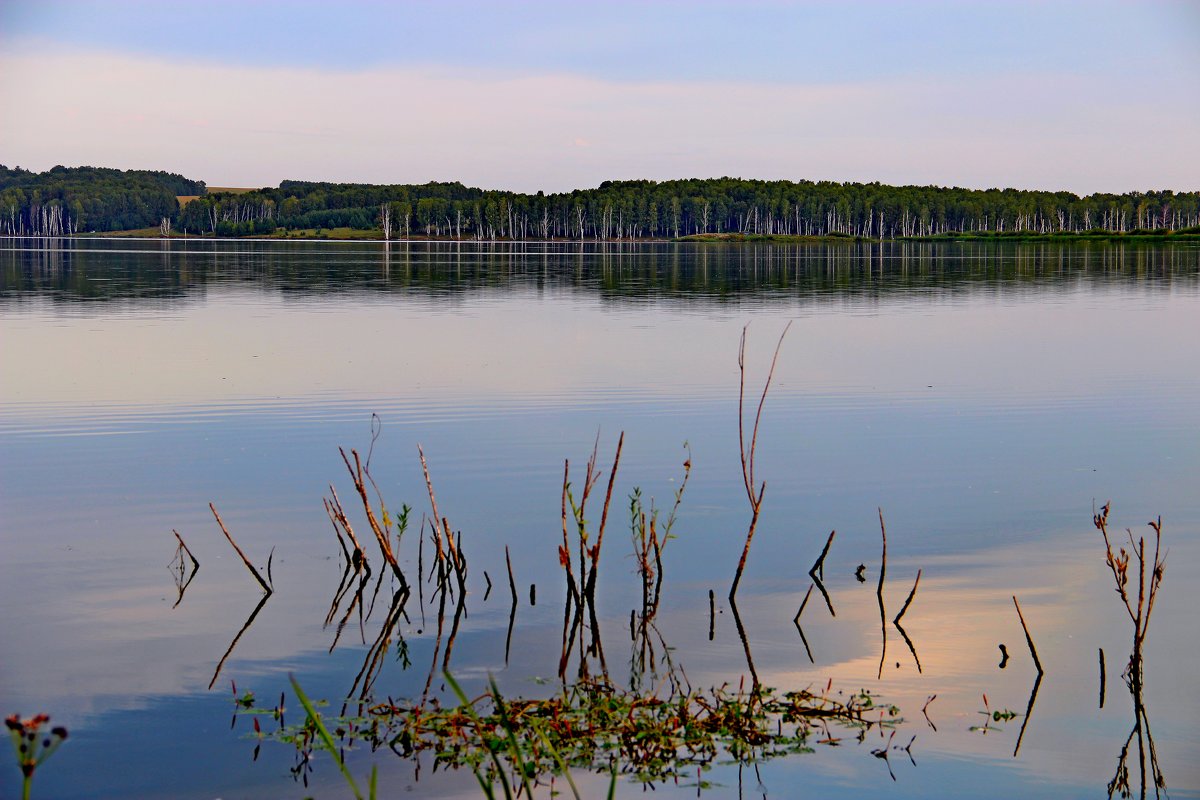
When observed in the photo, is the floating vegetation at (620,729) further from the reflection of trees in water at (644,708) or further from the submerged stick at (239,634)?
the submerged stick at (239,634)

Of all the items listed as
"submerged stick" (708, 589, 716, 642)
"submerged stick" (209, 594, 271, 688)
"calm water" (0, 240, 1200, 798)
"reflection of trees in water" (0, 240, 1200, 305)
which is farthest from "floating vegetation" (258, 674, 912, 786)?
"reflection of trees in water" (0, 240, 1200, 305)

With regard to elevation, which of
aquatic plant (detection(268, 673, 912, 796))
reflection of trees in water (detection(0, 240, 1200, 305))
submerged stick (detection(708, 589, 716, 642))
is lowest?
aquatic plant (detection(268, 673, 912, 796))

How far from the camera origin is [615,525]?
14758 mm

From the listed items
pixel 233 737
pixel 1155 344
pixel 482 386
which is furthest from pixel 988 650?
pixel 1155 344

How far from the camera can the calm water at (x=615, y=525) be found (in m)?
8.99

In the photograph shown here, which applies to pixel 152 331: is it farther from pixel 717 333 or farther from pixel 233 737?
pixel 233 737

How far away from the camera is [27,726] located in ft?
13.6

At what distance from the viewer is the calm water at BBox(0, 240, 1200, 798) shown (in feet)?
29.5

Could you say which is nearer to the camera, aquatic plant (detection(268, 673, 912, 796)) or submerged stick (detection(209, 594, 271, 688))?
aquatic plant (detection(268, 673, 912, 796))

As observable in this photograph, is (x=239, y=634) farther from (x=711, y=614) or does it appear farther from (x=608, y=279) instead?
(x=608, y=279)

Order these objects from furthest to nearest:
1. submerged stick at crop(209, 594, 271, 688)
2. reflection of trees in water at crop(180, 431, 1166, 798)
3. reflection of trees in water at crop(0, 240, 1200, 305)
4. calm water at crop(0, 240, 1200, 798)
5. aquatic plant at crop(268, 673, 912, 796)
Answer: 1. reflection of trees in water at crop(0, 240, 1200, 305)
2. submerged stick at crop(209, 594, 271, 688)
3. calm water at crop(0, 240, 1200, 798)
4. reflection of trees in water at crop(180, 431, 1166, 798)
5. aquatic plant at crop(268, 673, 912, 796)

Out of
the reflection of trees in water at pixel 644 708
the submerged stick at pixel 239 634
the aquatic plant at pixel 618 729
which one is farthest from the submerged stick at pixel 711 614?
the submerged stick at pixel 239 634

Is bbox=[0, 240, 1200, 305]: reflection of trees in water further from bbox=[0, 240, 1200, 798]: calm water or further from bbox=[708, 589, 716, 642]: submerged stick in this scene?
bbox=[708, 589, 716, 642]: submerged stick

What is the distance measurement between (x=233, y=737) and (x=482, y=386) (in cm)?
1772
